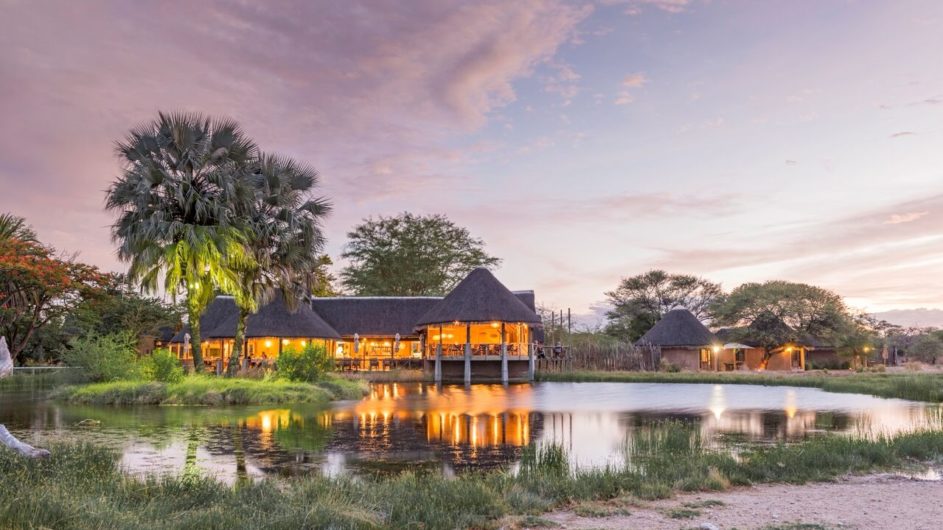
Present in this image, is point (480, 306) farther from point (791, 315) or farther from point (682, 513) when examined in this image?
point (682, 513)

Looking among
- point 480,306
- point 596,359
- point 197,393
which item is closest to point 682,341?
point 596,359

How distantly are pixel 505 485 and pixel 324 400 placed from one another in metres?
16.2

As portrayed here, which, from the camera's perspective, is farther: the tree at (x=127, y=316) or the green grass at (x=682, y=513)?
the tree at (x=127, y=316)

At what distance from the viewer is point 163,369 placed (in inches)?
999

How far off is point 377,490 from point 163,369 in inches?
771

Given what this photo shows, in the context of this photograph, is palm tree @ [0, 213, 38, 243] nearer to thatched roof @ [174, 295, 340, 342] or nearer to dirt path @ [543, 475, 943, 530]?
thatched roof @ [174, 295, 340, 342]

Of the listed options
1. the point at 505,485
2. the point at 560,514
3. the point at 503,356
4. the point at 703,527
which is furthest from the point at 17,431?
the point at 503,356

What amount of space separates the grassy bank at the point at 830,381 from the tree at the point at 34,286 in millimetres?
23280

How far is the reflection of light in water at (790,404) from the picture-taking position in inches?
774

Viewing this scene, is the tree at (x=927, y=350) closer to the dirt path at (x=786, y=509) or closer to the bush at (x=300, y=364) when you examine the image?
the bush at (x=300, y=364)

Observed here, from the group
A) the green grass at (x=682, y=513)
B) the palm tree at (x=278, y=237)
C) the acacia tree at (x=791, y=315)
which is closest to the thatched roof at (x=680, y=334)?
the acacia tree at (x=791, y=315)

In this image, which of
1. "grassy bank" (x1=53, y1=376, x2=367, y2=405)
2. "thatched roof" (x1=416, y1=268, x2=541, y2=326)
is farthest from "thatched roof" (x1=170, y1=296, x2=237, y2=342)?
"grassy bank" (x1=53, y1=376, x2=367, y2=405)

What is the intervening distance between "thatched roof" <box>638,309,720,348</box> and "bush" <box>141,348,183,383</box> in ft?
104

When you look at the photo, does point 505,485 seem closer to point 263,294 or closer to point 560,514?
point 560,514
